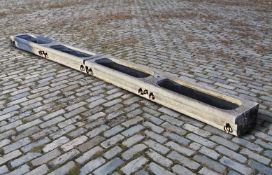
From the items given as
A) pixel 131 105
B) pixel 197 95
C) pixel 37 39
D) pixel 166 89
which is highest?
pixel 37 39

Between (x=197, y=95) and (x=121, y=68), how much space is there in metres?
2.04

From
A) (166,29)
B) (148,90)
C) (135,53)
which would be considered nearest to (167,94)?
(148,90)

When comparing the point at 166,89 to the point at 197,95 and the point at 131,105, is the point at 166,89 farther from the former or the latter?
the point at 131,105

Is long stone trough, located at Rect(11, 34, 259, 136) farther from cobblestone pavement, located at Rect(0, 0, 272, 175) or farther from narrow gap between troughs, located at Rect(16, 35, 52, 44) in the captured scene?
narrow gap between troughs, located at Rect(16, 35, 52, 44)

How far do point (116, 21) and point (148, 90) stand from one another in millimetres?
7459

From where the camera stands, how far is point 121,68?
7176 mm

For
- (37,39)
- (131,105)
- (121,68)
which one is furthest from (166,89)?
(37,39)

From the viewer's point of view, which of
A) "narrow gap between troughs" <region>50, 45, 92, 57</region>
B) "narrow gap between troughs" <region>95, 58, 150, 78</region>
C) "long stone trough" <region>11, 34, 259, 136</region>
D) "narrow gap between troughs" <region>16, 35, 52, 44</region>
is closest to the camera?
"long stone trough" <region>11, 34, 259, 136</region>

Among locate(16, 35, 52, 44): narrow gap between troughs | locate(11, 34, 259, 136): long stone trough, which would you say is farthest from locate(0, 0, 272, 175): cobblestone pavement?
locate(16, 35, 52, 44): narrow gap between troughs

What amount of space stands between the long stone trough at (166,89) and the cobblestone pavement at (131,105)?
15cm

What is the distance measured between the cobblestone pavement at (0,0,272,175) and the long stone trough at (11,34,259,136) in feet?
0.49

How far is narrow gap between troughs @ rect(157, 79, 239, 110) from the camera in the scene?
212 inches

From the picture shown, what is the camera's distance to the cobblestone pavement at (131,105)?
436 cm

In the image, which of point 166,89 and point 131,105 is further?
point 131,105
